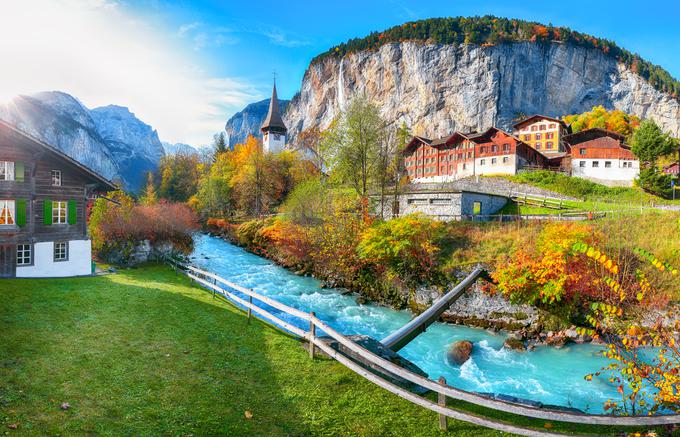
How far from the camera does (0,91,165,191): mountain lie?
390 feet

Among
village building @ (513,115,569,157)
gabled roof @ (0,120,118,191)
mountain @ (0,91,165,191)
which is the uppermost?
mountain @ (0,91,165,191)

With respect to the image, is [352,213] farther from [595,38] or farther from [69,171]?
[595,38]

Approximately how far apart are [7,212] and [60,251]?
320cm

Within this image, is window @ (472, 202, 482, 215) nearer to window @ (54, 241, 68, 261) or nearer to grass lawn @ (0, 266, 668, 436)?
grass lawn @ (0, 266, 668, 436)

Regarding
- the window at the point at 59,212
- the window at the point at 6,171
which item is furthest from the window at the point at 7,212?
the window at the point at 59,212

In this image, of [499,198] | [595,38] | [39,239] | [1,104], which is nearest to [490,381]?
[39,239]

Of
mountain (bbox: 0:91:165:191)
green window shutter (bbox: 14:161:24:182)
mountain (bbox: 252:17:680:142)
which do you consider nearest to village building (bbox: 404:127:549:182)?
mountain (bbox: 252:17:680:142)

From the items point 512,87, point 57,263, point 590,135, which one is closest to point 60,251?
point 57,263

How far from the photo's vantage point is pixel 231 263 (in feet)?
108

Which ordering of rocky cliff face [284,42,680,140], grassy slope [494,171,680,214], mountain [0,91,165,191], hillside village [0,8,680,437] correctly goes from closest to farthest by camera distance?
hillside village [0,8,680,437] → grassy slope [494,171,680,214] → rocky cliff face [284,42,680,140] → mountain [0,91,165,191]

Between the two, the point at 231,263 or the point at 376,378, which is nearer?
the point at 376,378

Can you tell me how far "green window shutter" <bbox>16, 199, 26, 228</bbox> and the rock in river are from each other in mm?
22654

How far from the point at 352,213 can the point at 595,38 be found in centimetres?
11437

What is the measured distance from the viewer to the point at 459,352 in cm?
1498
